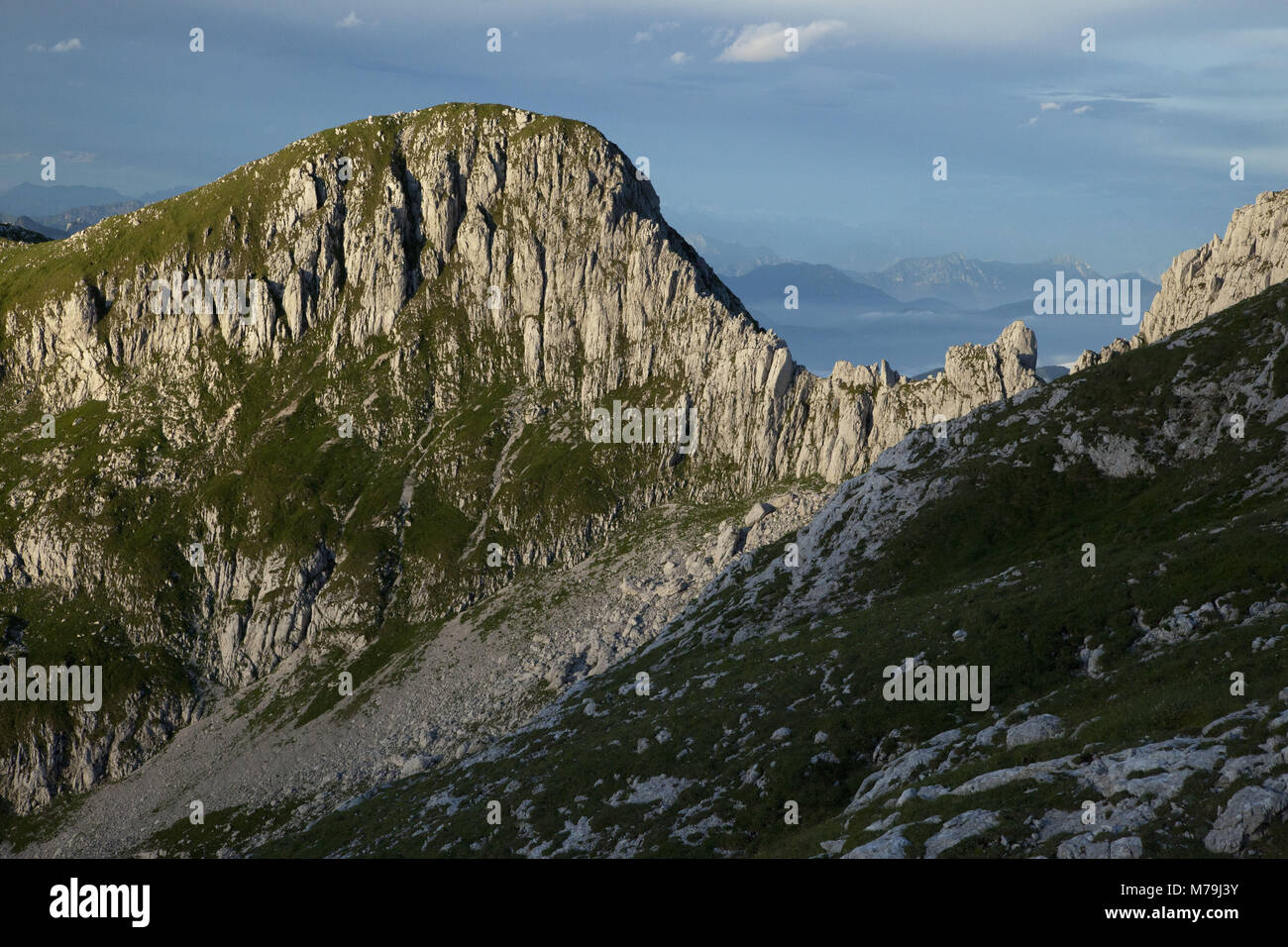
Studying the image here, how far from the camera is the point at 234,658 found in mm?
135875

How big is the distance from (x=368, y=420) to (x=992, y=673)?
133448 mm

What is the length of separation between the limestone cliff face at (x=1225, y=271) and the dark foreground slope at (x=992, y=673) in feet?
200

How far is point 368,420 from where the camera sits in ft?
511

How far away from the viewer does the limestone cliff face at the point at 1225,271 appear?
125m

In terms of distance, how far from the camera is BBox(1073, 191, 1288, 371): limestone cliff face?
124750mm
